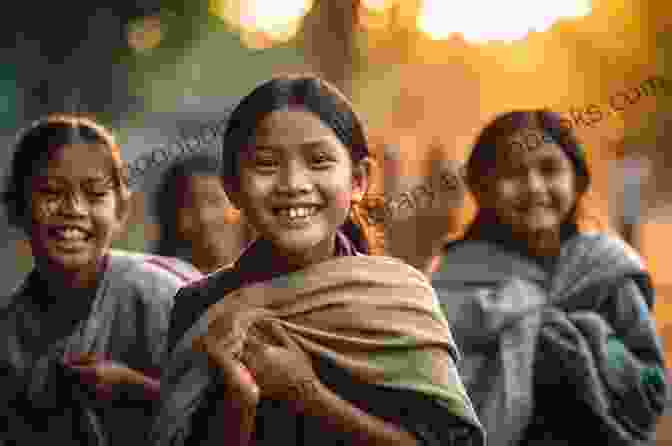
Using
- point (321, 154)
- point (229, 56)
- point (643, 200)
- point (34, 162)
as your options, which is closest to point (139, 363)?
point (34, 162)

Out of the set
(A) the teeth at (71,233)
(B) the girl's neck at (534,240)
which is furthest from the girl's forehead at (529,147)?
(A) the teeth at (71,233)

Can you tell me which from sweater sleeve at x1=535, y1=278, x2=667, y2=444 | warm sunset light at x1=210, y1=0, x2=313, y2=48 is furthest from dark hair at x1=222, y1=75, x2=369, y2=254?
sweater sleeve at x1=535, y1=278, x2=667, y2=444

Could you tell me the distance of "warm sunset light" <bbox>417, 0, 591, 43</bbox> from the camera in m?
2.57

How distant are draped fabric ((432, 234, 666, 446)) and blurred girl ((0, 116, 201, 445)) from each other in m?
0.79

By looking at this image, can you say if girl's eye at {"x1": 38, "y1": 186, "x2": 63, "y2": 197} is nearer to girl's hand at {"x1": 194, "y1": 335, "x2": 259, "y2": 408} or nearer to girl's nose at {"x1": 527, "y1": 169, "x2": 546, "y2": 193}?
girl's hand at {"x1": 194, "y1": 335, "x2": 259, "y2": 408}

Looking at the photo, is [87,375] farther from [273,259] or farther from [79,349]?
[273,259]

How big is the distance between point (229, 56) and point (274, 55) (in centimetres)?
11

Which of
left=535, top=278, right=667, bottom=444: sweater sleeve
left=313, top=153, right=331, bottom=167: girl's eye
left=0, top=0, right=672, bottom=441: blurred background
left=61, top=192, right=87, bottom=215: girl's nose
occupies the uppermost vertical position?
left=0, top=0, right=672, bottom=441: blurred background

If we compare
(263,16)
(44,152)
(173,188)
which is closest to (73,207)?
(44,152)

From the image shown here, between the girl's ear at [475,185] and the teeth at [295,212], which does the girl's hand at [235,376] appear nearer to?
the teeth at [295,212]

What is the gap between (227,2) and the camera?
2.53 m

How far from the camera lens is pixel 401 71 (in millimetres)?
2605

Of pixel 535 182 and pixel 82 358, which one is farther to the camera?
pixel 535 182

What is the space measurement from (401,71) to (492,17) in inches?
10.3
